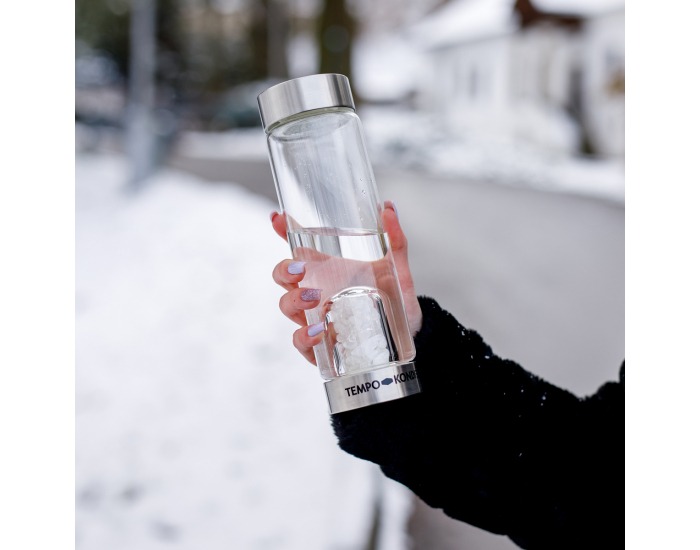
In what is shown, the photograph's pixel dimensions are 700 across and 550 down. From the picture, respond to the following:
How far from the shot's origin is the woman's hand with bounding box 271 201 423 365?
46cm

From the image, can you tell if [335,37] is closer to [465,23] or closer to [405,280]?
[465,23]

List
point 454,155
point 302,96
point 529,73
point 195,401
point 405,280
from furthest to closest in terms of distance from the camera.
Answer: point 529,73 < point 454,155 < point 195,401 < point 405,280 < point 302,96

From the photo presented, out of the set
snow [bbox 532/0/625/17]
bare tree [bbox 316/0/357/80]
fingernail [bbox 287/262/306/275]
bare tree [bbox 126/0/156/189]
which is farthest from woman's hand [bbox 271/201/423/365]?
snow [bbox 532/0/625/17]

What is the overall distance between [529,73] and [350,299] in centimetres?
121

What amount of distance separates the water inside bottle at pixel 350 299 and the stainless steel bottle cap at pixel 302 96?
0.10 m

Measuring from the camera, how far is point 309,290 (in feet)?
1.50

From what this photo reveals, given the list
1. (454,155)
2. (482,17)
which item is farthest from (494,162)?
(482,17)

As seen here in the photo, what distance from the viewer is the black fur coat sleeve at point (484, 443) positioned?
0.54 m

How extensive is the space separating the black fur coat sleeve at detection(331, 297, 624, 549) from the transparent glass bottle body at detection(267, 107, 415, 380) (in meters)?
0.07

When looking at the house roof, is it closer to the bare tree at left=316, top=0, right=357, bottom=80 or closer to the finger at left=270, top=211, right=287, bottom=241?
the bare tree at left=316, top=0, right=357, bottom=80
